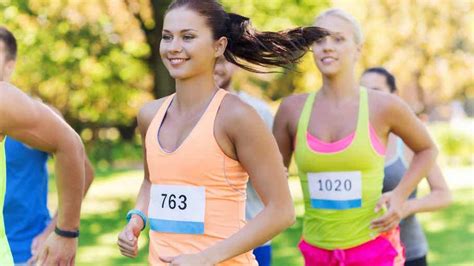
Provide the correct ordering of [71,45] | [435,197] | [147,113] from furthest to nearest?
[71,45], [435,197], [147,113]

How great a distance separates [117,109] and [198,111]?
566 inches

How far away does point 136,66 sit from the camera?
14250 mm

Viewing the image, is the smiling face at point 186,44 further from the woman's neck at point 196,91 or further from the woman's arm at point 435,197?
the woman's arm at point 435,197

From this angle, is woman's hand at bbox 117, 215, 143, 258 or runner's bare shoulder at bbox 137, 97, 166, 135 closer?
woman's hand at bbox 117, 215, 143, 258

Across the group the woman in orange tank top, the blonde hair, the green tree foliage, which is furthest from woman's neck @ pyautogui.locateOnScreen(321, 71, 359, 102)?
the green tree foliage

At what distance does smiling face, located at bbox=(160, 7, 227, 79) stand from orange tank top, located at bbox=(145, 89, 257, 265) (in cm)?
12

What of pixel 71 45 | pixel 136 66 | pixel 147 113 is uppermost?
pixel 136 66

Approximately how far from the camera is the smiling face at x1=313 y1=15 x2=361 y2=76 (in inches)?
164

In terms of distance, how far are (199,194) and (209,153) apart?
0.45ft

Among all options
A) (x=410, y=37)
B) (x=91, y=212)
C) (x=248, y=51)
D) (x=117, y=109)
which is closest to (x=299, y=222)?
(x=91, y=212)

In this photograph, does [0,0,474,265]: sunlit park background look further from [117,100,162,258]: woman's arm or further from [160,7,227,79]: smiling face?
[160,7,227,79]: smiling face

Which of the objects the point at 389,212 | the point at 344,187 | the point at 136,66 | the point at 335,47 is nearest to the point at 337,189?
the point at 344,187

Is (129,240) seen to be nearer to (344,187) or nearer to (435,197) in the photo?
(344,187)

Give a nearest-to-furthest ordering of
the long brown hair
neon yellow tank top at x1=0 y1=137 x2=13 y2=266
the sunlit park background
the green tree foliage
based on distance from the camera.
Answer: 1. neon yellow tank top at x1=0 y1=137 x2=13 y2=266
2. the long brown hair
3. the sunlit park background
4. the green tree foliage
